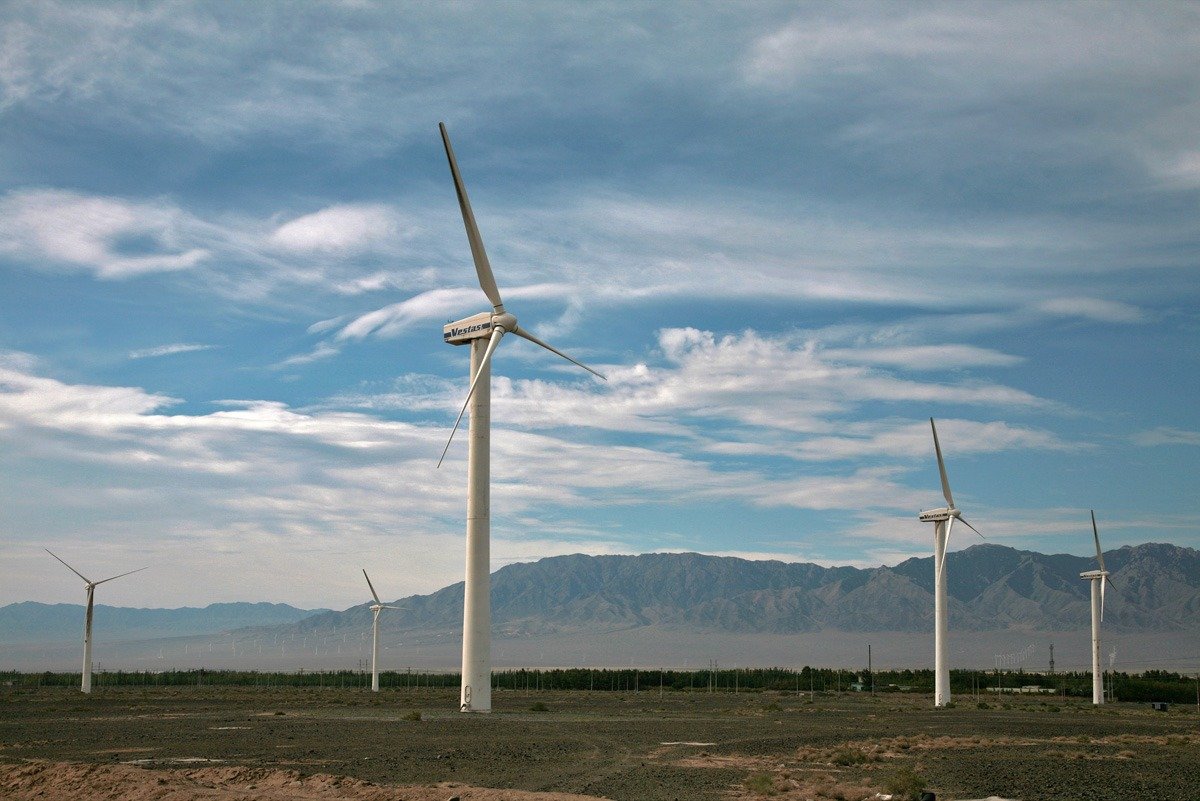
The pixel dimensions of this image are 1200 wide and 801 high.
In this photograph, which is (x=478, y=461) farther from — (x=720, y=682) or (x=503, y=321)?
(x=720, y=682)

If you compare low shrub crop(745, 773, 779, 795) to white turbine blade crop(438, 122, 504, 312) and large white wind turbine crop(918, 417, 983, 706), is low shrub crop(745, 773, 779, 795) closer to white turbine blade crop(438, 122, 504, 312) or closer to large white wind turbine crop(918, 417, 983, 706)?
white turbine blade crop(438, 122, 504, 312)

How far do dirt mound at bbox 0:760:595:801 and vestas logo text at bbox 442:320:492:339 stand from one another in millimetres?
30944

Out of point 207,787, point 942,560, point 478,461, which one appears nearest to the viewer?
point 207,787

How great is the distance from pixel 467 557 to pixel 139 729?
55.6 ft

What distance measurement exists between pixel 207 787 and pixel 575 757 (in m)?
13.2

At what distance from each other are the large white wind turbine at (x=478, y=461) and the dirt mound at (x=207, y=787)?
2380 centimetres

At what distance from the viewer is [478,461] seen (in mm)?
59469

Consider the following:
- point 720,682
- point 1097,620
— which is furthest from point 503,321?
point 720,682

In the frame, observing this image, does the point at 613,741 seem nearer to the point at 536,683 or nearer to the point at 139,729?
the point at 139,729

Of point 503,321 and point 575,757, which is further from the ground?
point 503,321

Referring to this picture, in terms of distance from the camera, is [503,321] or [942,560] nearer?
[503,321]

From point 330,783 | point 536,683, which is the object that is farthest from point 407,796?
point 536,683

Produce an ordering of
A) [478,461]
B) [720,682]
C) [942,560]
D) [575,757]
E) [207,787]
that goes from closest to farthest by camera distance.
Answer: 1. [207,787]
2. [575,757]
3. [478,461]
4. [942,560]
5. [720,682]

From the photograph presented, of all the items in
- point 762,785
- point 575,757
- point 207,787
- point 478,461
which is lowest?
point 575,757
